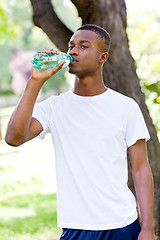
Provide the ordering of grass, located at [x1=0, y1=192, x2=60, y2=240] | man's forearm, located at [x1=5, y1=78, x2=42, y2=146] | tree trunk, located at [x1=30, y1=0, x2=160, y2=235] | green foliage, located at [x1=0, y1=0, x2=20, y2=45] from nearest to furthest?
man's forearm, located at [x1=5, y1=78, x2=42, y2=146], tree trunk, located at [x1=30, y1=0, x2=160, y2=235], grass, located at [x1=0, y1=192, x2=60, y2=240], green foliage, located at [x1=0, y1=0, x2=20, y2=45]

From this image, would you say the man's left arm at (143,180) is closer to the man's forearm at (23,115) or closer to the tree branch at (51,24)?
the man's forearm at (23,115)

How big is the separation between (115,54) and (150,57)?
251 cm

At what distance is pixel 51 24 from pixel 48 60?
8.42 ft

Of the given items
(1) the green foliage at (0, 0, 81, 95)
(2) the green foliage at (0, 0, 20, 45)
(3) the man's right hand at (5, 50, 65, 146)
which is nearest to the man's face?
(3) the man's right hand at (5, 50, 65, 146)

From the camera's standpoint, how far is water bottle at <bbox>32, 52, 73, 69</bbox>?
99.7 inches

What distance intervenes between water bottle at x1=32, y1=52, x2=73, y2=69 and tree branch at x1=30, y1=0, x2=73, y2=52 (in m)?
2.43

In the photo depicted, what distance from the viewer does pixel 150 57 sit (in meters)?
7.33

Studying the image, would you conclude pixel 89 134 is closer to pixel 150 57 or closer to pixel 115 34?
pixel 115 34

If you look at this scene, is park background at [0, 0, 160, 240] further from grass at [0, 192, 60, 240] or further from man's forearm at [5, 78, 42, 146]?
man's forearm at [5, 78, 42, 146]

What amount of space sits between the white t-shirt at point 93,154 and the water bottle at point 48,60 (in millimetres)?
264

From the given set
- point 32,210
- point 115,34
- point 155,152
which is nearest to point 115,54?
point 115,34

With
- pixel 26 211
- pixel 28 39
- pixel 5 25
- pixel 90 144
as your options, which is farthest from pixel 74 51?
pixel 28 39

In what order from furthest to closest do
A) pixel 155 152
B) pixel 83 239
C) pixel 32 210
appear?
pixel 32 210
pixel 155 152
pixel 83 239

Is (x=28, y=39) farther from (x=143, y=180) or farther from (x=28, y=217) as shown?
(x=143, y=180)
